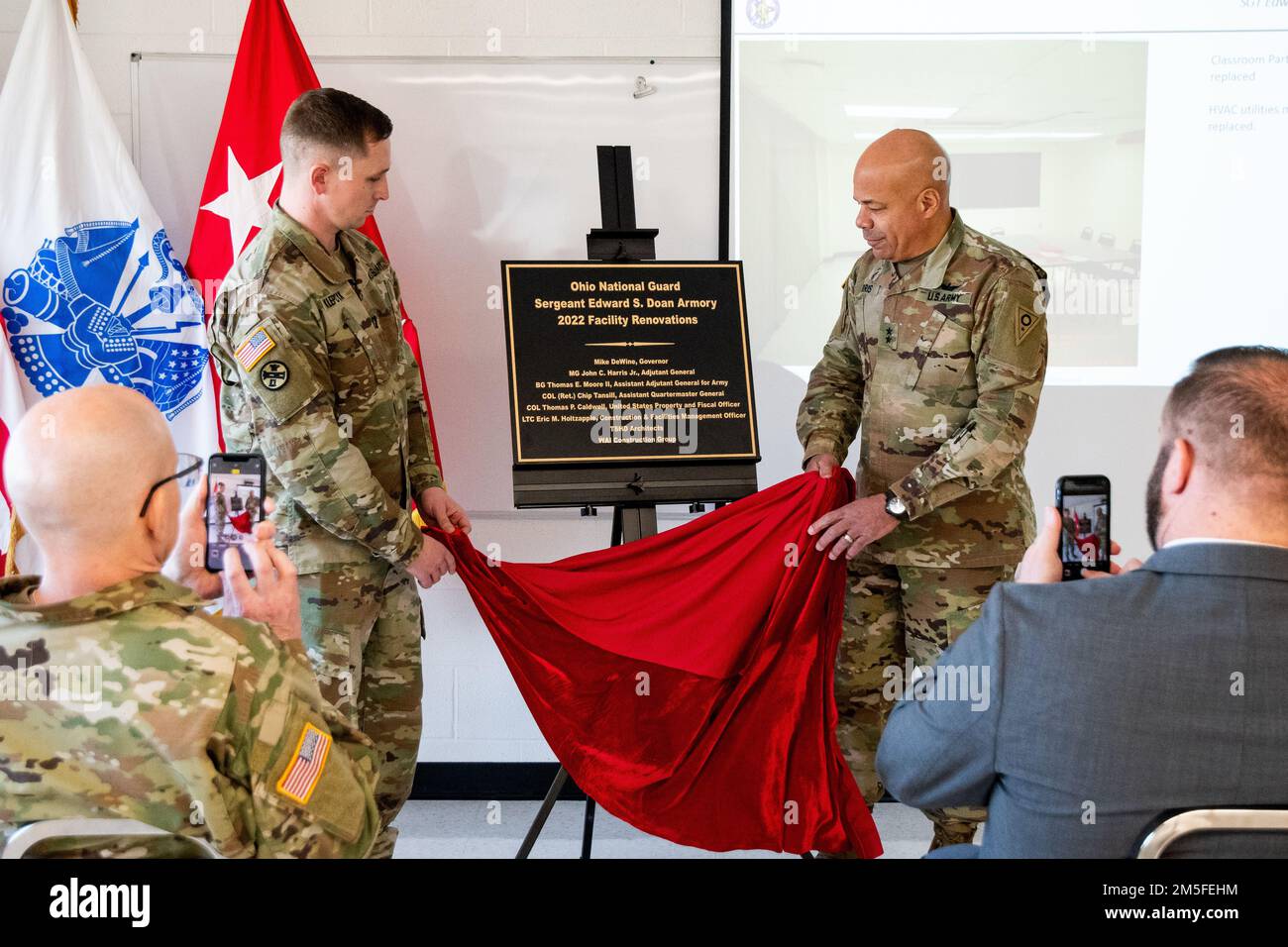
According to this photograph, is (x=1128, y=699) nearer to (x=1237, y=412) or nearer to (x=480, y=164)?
(x=1237, y=412)

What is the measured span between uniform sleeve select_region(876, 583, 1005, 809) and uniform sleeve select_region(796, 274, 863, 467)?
1585 millimetres

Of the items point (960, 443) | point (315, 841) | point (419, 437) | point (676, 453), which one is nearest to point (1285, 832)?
point (315, 841)

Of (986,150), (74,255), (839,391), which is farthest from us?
(986,150)

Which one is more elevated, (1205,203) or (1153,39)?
(1153,39)

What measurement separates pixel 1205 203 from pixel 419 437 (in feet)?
8.59

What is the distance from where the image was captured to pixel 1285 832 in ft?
4.11

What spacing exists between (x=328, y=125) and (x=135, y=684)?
1653 mm

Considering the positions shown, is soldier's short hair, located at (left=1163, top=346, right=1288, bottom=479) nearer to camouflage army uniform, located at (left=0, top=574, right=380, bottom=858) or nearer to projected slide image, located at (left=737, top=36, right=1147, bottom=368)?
camouflage army uniform, located at (left=0, top=574, right=380, bottom=858)

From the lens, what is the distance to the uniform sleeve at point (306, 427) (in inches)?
97.3

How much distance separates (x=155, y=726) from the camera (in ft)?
4.34

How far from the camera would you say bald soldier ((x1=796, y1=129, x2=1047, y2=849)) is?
8.95 ft

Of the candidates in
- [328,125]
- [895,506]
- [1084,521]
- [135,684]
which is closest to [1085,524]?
[1084,521]
